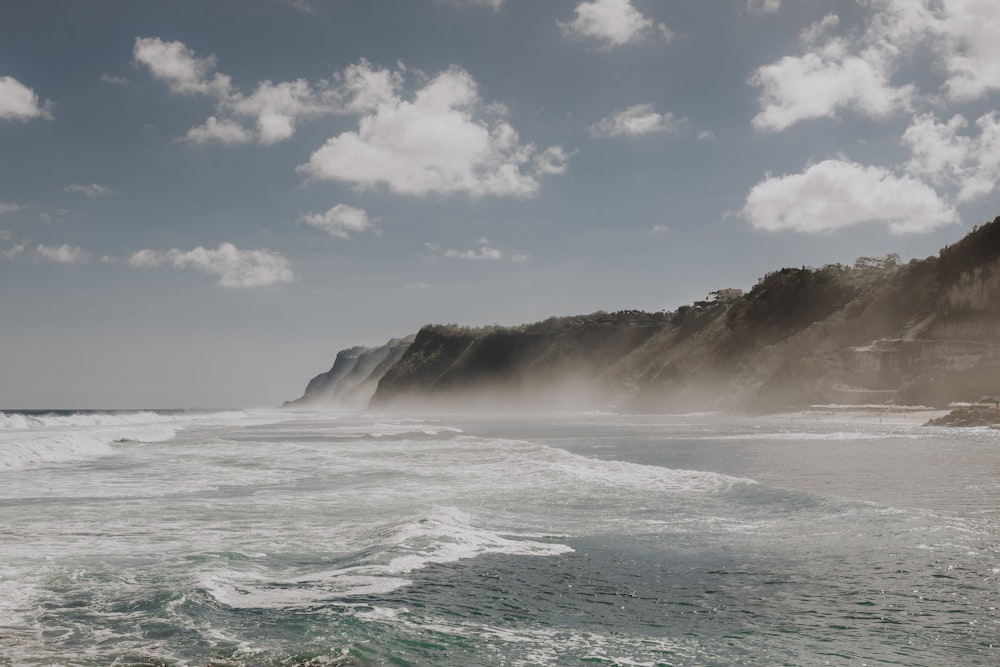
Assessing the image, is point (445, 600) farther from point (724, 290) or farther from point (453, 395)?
point (453, 395)

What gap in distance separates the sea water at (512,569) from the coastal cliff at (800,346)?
200 feet

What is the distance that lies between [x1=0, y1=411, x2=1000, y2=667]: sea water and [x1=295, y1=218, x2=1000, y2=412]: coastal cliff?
6100cm

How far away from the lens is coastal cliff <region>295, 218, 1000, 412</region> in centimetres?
7750

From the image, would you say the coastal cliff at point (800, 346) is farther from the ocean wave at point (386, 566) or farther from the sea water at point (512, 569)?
the ocean wave at point (386, 566)

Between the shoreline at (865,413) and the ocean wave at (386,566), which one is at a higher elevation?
the ocean wave at (386,566)

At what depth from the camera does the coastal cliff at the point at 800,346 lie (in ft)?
254

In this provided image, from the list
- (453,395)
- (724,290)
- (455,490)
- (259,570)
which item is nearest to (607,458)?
→ (455,490)

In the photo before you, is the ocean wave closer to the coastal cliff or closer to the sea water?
the sea water

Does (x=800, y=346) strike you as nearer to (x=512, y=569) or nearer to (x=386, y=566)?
(x=512, y=569)

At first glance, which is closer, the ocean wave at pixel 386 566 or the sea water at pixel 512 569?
the sea water at pixel 512 569

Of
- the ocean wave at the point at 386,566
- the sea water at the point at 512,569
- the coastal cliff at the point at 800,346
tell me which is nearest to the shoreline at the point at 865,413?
the coastal cliff at the point at 800,346

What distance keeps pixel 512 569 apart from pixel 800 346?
92.4 meters

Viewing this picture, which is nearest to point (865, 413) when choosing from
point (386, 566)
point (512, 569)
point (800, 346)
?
point (800, 346)

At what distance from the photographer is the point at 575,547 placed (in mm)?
11734
